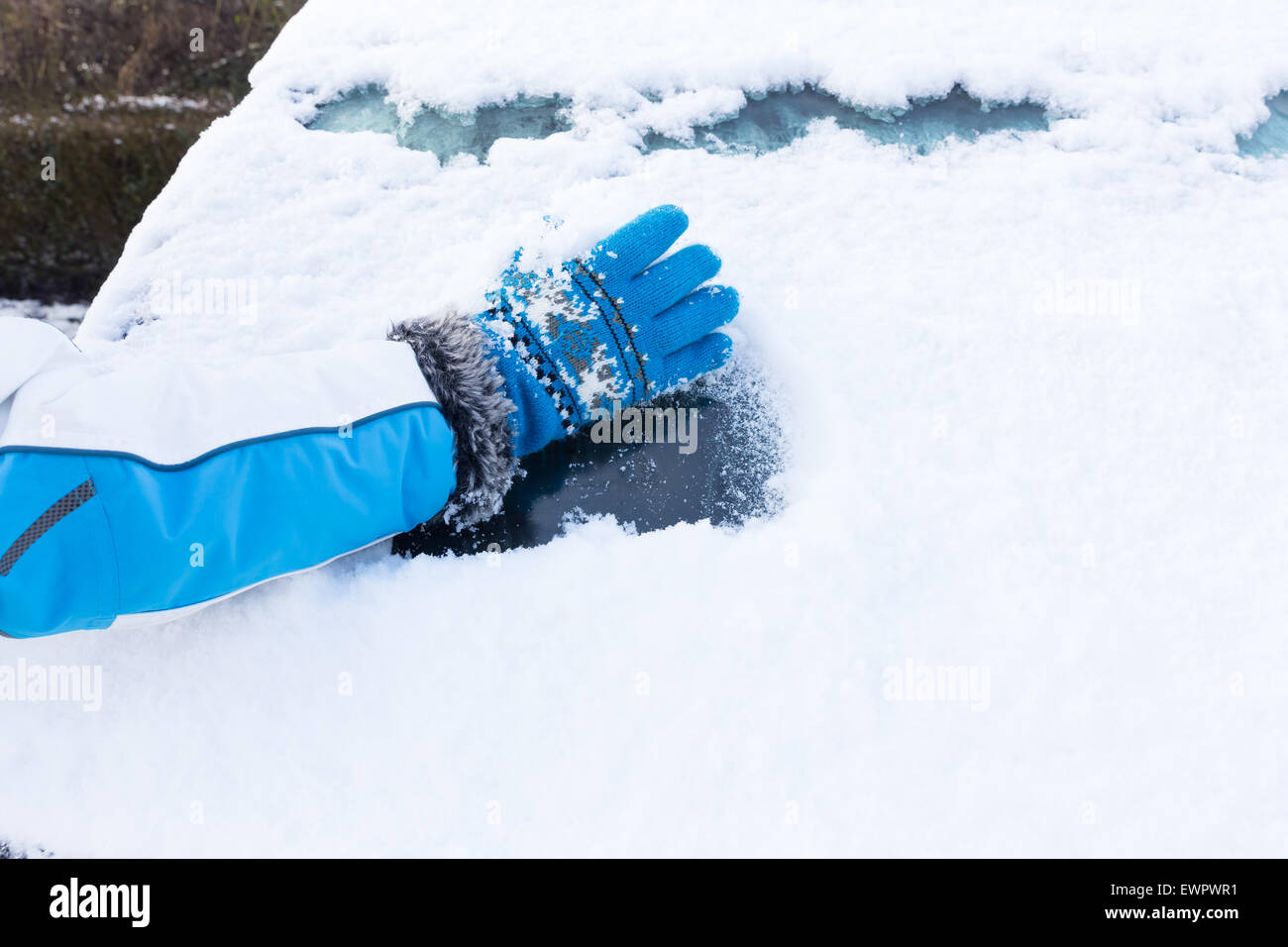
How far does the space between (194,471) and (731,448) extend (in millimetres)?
667

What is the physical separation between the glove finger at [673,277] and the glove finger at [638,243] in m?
0.02

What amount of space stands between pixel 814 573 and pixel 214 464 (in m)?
0.69

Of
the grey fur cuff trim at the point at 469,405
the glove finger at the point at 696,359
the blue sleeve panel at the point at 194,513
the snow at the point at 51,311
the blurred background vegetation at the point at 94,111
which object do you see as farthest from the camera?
the snow at the point at 51,311

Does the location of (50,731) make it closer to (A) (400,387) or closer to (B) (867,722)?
(A) (400,387)

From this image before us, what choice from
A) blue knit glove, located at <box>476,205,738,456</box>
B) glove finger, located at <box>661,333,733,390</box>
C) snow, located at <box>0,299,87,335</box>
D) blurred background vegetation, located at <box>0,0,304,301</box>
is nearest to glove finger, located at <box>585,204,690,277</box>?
blue knit glove, located at <box>476,205,738,456</box>

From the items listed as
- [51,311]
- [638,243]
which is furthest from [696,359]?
[51,311]

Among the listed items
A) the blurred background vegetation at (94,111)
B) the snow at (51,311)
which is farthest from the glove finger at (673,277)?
the snow at (51,311)

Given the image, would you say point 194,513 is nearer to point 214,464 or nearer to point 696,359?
point 214,464

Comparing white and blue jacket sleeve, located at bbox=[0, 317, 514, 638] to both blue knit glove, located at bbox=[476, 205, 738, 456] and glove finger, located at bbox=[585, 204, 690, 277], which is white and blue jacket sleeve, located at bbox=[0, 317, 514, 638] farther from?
glove finger, located at bbox=[585, 204, 690, 277]

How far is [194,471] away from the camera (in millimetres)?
898

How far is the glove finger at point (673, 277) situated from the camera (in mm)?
1147

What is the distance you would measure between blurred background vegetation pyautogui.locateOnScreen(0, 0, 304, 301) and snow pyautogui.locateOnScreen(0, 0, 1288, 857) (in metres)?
1.93

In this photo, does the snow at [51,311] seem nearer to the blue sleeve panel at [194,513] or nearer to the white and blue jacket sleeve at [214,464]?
the white and blue jacket sleeve at [214,464]
